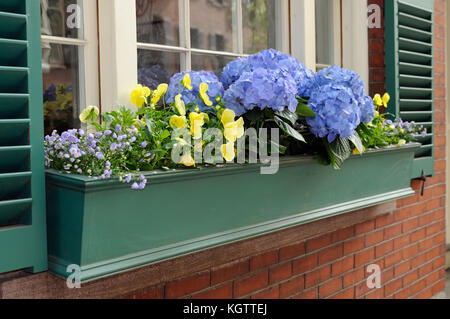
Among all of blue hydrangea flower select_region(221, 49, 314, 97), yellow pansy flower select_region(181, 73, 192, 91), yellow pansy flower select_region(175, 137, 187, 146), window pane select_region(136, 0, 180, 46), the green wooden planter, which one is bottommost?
the green wooden planter

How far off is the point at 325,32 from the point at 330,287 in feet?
4.22

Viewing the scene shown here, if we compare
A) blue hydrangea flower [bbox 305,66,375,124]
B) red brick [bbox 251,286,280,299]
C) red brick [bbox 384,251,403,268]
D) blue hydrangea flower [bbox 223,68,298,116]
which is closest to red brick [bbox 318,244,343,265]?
red brick [bbox 251,286,280,299]

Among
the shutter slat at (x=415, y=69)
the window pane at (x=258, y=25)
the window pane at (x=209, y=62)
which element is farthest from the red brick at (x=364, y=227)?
the window pane at (x=209, y=62)

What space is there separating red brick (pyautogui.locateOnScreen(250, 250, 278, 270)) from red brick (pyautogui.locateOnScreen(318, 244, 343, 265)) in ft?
1.13

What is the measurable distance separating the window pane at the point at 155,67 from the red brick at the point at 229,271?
0.73m

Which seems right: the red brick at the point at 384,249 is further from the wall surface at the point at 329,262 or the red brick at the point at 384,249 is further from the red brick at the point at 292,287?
the red brick at the point at 292,287

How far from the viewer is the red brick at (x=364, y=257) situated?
276cm

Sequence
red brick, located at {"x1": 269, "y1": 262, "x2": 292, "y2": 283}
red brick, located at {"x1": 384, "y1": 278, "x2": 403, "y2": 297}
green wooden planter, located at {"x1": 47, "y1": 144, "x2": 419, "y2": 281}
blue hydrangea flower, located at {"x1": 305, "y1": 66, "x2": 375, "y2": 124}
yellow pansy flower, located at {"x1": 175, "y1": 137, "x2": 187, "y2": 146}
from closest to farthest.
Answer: green wooden planter, located at {"x1": 47, "y1": 144, "x2": 419, "y2": 281}
yellow pansy flower, located at {"x1": 175, "y1": 137, "x2": 187, "y2": 146}
blue hydrangea flower, located at {"x1": 305, "y1": 66, "x2": 375, "y2": 124}
red brick, located at {"x1": 269, "y1": 262, "x2": 292, "y2": 283}
red brick, located at {"x1": 384, "y1": 278, "x2": 403, "y2": 297}

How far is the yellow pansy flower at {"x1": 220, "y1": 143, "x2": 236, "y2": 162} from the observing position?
1.51m

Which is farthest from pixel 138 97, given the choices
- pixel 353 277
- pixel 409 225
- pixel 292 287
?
pixel 409 225

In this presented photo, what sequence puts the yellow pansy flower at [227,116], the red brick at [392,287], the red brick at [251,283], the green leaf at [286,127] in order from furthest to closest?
the red brick at [392,287] → the red brick at [251,283] → the green leaf at [286,127] → the yellow pansy flower at [227,116]

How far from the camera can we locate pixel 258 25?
233 cm

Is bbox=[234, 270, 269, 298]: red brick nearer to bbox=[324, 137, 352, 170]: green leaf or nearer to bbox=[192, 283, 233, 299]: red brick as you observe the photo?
bbox=[192, 283, 233, 299]: red brick
